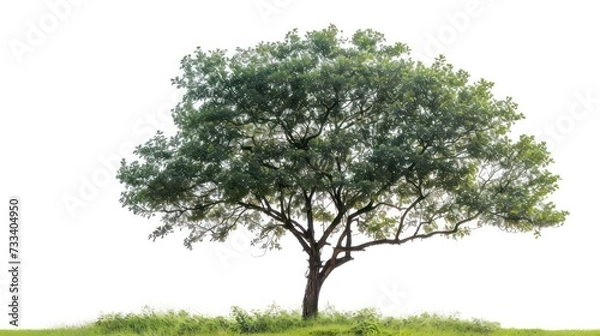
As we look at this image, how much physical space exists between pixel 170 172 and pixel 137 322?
450 cm

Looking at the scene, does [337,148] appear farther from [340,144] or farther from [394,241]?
[394,241]

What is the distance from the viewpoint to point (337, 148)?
1811 centimetres

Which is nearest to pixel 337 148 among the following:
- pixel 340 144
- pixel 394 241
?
pixel 340 144

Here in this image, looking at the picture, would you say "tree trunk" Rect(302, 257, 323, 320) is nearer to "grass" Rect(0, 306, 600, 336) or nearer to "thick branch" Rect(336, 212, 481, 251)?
"grass" Rect(0, 306, 600, 336)

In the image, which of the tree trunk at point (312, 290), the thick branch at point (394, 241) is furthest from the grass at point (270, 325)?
the thick branch at point (394, 241)

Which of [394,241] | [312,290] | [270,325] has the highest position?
[394,241]

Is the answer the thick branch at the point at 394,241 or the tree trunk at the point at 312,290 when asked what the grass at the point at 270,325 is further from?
the thick branch at the point at 394,241

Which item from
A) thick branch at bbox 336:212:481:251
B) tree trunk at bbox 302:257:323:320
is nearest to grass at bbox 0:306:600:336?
tree trunk at bbox 302:257:323:320

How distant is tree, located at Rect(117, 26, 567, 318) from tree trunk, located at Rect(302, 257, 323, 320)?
32 millimetres

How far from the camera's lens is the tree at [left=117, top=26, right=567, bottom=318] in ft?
59.2

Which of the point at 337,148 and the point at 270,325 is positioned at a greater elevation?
the point at 337,148

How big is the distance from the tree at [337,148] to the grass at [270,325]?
3.39ft

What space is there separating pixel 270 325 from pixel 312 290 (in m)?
1.62

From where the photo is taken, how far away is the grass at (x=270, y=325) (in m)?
18.1
